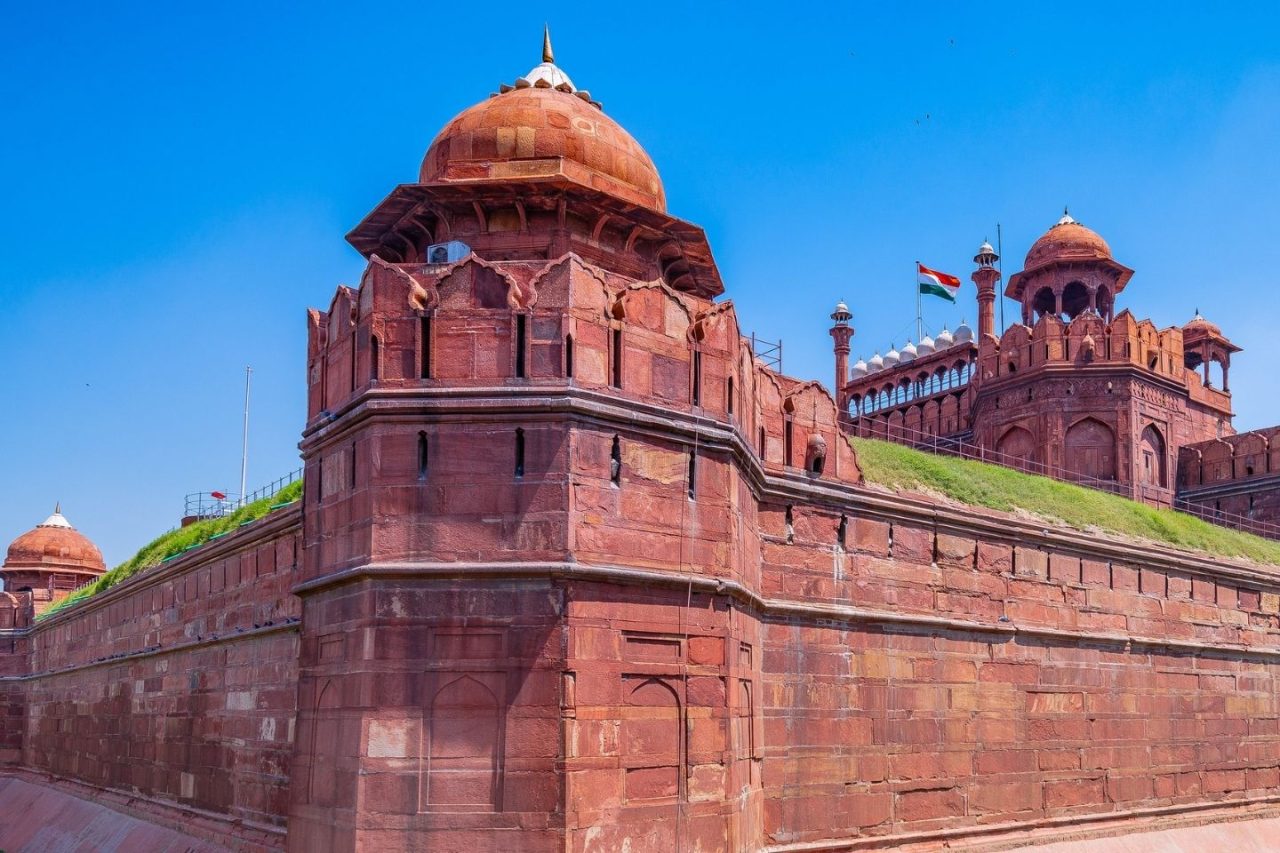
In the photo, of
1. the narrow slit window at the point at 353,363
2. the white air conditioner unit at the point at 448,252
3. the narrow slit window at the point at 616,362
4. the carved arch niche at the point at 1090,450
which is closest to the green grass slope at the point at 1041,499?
the carved arch niche at the point at 1090,450

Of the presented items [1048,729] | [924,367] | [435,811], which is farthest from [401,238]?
[924,367]

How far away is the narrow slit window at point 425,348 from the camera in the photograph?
420 inches

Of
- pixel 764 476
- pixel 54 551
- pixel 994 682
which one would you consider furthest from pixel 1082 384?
pixel 54 551

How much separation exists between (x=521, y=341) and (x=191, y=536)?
12.0m

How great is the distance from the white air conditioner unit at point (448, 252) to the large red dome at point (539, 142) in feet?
2.18

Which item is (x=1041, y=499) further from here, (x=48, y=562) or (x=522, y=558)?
(x=48, y=562)

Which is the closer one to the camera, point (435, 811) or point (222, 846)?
point (435, 811)

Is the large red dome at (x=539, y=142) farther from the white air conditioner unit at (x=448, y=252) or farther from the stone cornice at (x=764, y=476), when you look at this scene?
the stone cornice at (x=764, y=476)

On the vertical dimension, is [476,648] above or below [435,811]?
above

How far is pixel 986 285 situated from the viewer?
1260 inches

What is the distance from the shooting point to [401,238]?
12883 mm

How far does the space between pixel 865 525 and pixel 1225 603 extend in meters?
8.90

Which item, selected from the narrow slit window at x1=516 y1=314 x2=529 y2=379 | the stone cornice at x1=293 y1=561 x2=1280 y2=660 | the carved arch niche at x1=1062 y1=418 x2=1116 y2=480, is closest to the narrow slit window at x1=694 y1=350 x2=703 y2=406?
the stone cornice at x1=293 y1=561 x2=1280 y2=660

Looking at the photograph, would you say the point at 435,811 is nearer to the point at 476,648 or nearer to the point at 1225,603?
the point at 476,648
